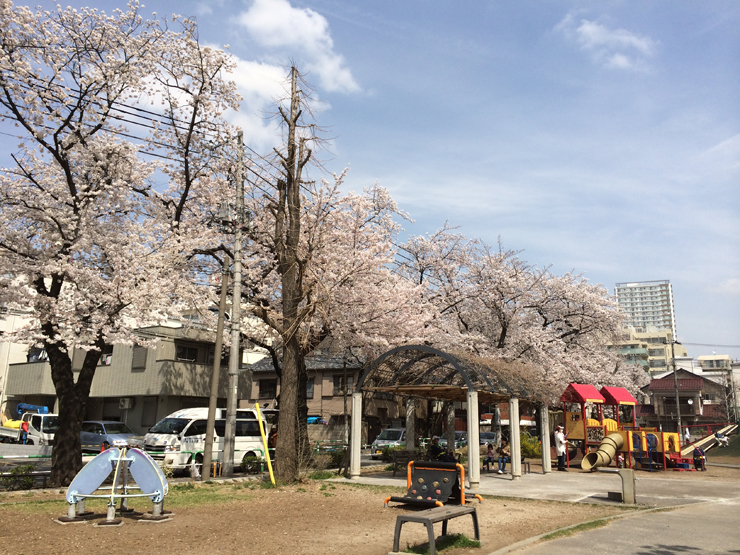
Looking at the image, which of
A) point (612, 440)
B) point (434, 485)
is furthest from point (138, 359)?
point (434, 485)

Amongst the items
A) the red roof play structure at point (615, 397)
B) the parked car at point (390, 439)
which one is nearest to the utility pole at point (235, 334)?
the parked car at point (390, 439)

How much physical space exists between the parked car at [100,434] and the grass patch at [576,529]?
1690 centimetres

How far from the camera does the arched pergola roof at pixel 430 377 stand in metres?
15.8

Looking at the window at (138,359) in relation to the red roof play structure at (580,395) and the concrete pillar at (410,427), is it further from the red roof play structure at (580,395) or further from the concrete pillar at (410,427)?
the red roof play structure at (580,395)

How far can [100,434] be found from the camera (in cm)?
2284

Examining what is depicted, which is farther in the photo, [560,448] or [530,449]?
[530,449]

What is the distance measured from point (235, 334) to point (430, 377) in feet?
24.0

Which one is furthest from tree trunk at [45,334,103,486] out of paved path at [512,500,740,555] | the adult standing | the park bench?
the adult standing

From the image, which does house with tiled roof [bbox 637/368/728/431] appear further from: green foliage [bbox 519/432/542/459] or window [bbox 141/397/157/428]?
window [bbox 141/397/157/428]

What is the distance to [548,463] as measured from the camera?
19672 millimetres

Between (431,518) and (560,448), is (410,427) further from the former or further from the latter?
(431,518)

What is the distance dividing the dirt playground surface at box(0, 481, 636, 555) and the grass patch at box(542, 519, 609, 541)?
35 cm

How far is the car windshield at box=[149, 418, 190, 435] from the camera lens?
19.3 meters

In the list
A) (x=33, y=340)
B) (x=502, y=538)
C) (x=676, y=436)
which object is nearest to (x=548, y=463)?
(x=676, y=436)
